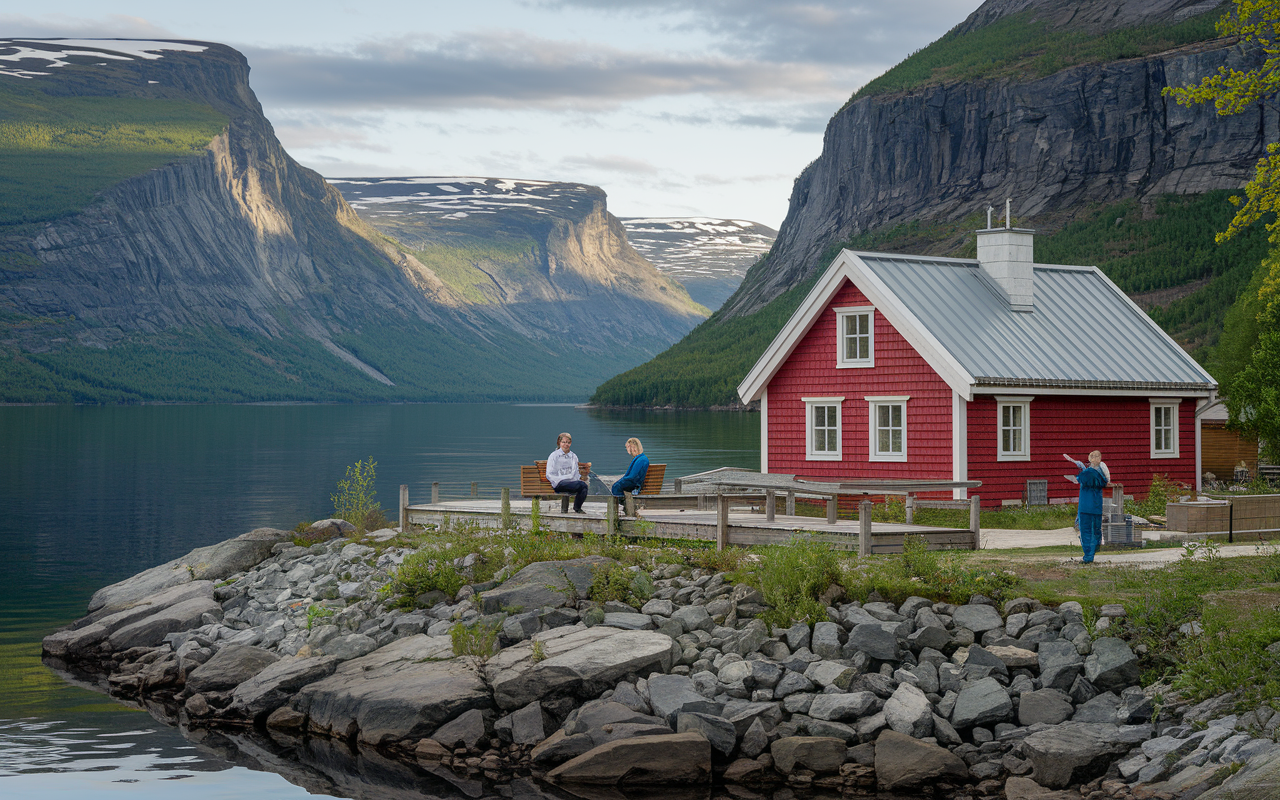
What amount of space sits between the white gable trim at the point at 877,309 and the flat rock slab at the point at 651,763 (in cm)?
1559

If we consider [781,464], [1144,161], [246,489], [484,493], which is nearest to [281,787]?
[781,464]

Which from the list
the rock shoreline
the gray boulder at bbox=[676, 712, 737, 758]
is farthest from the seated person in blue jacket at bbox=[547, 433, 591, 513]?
the gray boulder at bbox=[676, 712, 737, 758]

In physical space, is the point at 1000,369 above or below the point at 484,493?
above

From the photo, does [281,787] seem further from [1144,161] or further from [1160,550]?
[1144,161]

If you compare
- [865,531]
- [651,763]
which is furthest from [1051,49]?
[651,763]

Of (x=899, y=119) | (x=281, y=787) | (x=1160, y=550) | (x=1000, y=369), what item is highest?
(x=899, y=119)

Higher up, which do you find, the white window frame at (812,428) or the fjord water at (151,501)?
the white window frame at (812,428)

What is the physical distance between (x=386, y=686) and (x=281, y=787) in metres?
2.14

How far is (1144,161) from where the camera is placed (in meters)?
160

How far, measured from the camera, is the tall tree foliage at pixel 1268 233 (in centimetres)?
→ 2219

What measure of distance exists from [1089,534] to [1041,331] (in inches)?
546

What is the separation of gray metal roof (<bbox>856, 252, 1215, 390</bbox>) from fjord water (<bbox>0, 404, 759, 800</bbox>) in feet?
64.5

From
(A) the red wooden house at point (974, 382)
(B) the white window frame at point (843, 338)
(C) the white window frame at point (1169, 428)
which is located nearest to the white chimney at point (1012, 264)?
(A) the red wooden house at point (974, 382)

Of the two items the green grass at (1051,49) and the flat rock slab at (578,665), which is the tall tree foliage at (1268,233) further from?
the green grass at (1051,49)
